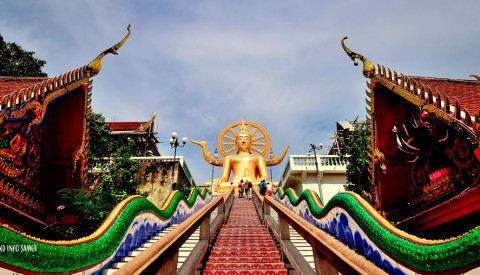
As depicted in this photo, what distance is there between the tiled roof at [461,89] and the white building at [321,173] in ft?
45.2

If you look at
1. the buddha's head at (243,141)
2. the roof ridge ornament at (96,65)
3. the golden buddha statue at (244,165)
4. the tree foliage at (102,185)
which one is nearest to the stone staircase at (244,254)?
the tree foliage at (102,185)

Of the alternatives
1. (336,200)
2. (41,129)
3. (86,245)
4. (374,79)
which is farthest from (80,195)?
(374,79)

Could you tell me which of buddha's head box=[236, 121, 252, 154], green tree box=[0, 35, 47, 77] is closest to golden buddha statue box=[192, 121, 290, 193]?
buddha's head box=[236, 121, 252, 154]

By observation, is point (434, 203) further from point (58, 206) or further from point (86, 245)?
point (58, 206)

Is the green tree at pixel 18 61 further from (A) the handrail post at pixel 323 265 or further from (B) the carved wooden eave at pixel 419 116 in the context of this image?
(A) the handrail post at pixel 323 265

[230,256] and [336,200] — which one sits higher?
[336,200]

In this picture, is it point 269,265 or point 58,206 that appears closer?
point 269,265

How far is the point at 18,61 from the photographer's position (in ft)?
52.0

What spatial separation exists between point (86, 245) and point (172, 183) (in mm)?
16182

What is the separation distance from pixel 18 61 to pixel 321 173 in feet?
62.5

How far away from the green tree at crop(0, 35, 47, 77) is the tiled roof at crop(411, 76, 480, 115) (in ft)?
60.0

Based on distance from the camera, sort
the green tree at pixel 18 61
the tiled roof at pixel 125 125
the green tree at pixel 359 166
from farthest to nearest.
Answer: the tiled roof at pixel 125 125 → the green tree at pixel 18 61 → the green tree at pixel 359 166

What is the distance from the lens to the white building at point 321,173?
1923 cm

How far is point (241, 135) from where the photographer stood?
19.0 m
